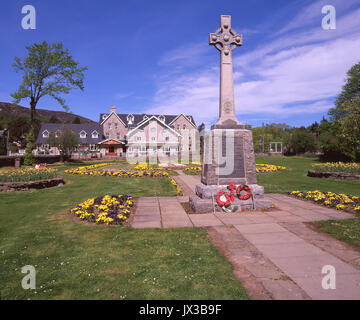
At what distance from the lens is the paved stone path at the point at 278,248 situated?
11.2 feet

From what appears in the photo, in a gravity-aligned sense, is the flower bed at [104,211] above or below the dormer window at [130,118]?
below

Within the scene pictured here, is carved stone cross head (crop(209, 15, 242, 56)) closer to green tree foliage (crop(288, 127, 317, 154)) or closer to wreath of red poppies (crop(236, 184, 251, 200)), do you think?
wreath of red poppies (crop(236, 184, 251, 200))

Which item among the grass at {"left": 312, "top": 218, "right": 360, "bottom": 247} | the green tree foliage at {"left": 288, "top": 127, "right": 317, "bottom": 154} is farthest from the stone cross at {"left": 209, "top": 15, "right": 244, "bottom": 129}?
the green tree foliage at {"left": 288, "top": 127, "right": 317, "bottom": 154}

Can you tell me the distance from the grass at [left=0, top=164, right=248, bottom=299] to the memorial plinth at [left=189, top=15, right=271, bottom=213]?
2522 mm

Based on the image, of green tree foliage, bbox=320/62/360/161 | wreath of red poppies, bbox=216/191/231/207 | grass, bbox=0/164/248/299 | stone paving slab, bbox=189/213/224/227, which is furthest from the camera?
green tree foliage, bbox=320/62/360/161

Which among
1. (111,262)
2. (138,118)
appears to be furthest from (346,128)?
(138,118)

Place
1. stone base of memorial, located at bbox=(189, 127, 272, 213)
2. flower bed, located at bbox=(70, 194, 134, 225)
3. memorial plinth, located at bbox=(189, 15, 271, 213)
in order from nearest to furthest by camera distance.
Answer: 1. flower bed, located at bbox=(70, 194, 134, 225)
2. stone base of memorial, located at bbox=(189, 127, 272, 213)
3. memorial plinth, located at bbox=(189, 15, 271, 213)

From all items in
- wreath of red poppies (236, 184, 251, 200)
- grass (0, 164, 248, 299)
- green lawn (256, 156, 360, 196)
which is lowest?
grass (0, 164, 248, 299)

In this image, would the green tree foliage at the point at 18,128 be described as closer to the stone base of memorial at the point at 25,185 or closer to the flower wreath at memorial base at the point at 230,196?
the stone base of memorial at the point at 25,185

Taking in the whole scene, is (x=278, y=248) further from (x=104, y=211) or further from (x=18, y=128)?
(x=18, y=128)

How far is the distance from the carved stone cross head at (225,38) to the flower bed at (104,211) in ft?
22.1

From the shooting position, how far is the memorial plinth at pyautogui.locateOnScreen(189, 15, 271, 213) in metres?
8.05

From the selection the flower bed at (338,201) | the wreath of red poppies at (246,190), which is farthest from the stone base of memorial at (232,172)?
the flower bed at (338,201)

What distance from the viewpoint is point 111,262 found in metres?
4.27
